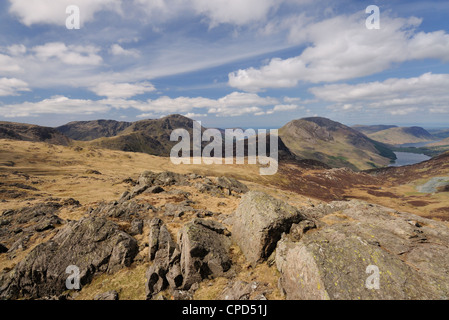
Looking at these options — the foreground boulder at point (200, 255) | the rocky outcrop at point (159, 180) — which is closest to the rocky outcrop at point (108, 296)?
the foreground boulder at point (200, 255)

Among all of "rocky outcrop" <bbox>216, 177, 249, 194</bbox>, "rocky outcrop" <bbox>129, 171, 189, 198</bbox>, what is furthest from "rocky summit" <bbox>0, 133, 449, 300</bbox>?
"rocky outcrop" <bbox>216, 177, 249, 194</bbox>

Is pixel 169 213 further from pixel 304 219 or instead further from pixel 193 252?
pixel 304 219

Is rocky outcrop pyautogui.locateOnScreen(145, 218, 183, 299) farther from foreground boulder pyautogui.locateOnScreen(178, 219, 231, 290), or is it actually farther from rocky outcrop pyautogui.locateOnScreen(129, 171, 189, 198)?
rocky outcrop pyautogui.locateOnScreen(129, 171, 189, 198)

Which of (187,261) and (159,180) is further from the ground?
(159,180)

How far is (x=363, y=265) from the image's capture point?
11.0 meters

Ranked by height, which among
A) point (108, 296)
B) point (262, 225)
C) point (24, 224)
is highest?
point (262, 225)

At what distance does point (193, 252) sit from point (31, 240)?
60.6 ft

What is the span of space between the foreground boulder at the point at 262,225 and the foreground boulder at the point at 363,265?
3.15 ft

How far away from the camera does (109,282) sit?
15.2m

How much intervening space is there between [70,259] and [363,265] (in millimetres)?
20812

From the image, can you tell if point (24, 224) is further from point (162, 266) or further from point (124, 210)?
point (162, 266)

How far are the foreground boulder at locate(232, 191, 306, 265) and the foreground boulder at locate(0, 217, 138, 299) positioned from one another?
389 inches

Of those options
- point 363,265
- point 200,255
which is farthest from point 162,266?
point 363,265

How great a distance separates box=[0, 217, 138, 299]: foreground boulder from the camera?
14719 millimetres
